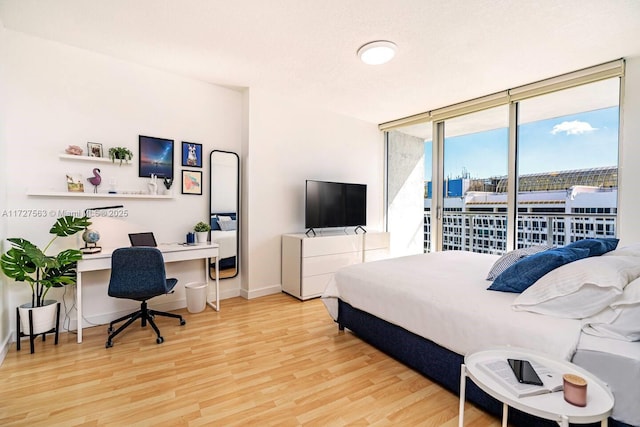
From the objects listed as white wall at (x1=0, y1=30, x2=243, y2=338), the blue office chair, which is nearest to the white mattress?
the blue office chair

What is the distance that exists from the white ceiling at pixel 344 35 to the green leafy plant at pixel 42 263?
1.60 meters

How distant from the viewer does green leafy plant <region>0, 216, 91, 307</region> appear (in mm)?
2268

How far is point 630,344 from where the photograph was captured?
130 cm

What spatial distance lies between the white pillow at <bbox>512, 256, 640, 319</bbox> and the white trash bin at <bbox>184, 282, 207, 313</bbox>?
113 inches

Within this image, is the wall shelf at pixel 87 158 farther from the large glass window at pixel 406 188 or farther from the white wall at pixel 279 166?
the large glass window at pixel 406 188

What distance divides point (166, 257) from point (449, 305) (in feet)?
8.35

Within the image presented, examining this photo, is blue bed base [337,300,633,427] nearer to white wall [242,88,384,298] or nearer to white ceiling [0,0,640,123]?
white wall [242,88,384,298]

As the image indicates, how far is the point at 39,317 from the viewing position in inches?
94.6

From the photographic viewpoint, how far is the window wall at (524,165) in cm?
311

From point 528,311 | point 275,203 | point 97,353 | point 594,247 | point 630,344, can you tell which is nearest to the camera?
point 630,344

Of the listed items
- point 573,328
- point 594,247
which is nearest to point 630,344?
point 573,328

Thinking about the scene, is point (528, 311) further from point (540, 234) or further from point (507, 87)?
point (507, 87)

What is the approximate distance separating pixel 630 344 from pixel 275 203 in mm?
3383

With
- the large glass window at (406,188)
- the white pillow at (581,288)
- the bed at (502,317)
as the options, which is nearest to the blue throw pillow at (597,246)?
the bed at (502,317)
